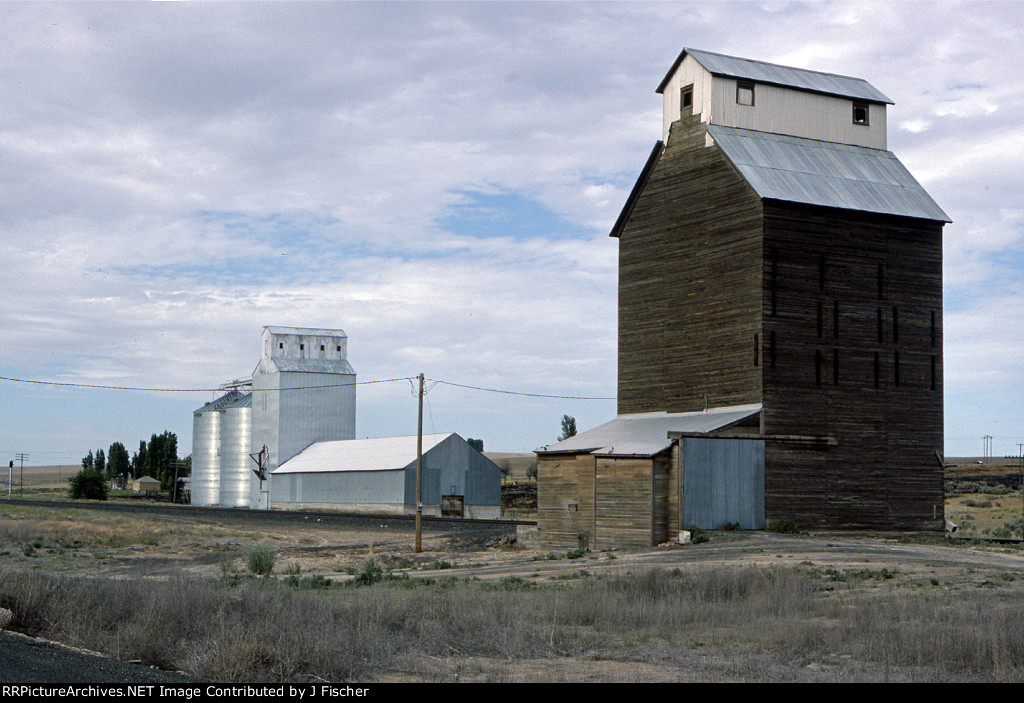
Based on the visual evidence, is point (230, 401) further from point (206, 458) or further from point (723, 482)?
point (723, 482)

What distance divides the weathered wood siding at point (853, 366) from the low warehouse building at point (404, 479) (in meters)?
37.7

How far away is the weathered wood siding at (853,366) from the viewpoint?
38031mm

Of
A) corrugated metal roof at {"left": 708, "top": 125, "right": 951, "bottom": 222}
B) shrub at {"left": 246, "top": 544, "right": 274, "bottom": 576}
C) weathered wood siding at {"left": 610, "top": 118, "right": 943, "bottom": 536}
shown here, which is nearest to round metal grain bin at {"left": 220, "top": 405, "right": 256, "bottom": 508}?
weathered wood siding at {"left": 610, "top": 118, "right": 943, "bottom": 536}

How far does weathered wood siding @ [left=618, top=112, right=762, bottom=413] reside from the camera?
38812 millimetres

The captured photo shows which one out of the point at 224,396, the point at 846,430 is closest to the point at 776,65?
the point at 846,430

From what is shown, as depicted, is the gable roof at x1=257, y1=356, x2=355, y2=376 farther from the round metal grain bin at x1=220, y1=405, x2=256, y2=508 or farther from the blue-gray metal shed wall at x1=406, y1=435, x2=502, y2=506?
the blue-gray metal shed wall at x1=406, y1=435, x2=502, y2=506

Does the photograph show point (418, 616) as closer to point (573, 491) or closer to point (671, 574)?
point (671, 574)

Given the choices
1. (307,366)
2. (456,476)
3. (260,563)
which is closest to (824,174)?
(260,563)

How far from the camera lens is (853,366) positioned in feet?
129

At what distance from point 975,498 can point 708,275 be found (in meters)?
49.3

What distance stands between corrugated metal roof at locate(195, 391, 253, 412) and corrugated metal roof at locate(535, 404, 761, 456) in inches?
2182

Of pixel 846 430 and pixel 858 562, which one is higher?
pixel 846 430

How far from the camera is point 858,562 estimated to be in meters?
27.5

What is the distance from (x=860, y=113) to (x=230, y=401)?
64.9m
